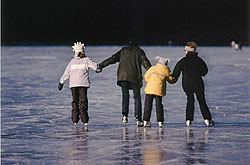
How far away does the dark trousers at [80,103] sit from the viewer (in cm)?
1160

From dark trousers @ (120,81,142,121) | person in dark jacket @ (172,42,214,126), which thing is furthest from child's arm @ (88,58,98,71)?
person in dark jacket @ (172,42,214,126)

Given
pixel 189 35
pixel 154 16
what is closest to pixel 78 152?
pixel 189 35

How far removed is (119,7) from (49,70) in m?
65.0

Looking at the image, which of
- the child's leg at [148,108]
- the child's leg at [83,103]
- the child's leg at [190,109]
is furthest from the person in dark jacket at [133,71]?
the child's leg at [190,109]

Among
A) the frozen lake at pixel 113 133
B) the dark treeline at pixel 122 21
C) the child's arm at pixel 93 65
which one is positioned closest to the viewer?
the frozen lake at pixel 113 133

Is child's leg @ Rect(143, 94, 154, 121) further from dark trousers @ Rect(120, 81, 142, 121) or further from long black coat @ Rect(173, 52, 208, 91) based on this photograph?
A: long black coat @ Rect(173, 52, 208, 91)

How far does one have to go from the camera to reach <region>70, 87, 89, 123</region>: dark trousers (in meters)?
11.6

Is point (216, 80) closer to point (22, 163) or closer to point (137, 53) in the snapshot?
point (137, 53)

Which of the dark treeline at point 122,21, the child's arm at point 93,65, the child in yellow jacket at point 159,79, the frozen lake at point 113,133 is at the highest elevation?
the dark treeline at point 122,21

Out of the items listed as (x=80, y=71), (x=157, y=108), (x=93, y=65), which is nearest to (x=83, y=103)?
(x=80, y=71)

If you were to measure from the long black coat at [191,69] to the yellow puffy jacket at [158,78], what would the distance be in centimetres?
15

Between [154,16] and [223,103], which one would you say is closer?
[223,103]

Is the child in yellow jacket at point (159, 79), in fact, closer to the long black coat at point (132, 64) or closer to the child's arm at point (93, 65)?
the long black coat at point (132, 64)

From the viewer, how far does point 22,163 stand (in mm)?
8133
